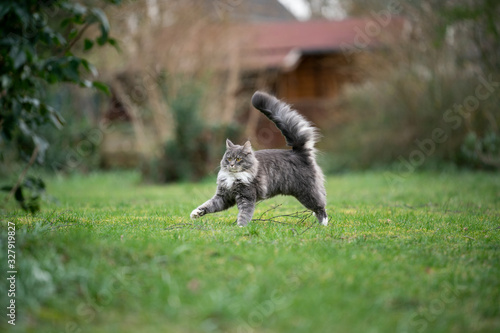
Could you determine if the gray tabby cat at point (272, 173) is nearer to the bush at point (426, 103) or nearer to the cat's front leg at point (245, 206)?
the cat's front leg at point (245, 206)

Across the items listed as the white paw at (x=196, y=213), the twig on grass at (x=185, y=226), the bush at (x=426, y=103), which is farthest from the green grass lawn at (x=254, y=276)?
the bush at (x=426, y=103)

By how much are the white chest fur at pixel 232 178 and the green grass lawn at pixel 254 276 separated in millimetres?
465

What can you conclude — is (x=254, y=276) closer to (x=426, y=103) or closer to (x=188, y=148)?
(x=188, y=148)

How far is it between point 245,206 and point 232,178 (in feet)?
1.19

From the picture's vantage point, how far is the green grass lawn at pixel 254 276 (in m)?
3.12

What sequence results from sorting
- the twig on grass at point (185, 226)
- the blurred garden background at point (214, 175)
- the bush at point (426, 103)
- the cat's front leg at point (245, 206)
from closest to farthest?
1. the blurred garden background at point (214, 175)
2. the twig on grass at point (185, 226)
3. the cat's front leg at point (245, 206)
4. the bush at point (426, 103)

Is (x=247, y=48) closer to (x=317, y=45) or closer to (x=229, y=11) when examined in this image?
(x=229, y=11)

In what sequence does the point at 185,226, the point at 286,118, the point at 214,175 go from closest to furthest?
the point at 185,226, the point at 286,118, the point at 214,175

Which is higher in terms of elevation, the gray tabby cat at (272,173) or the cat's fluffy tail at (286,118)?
the cat's fluffy tail at (286,118)

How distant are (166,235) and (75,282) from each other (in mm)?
1504

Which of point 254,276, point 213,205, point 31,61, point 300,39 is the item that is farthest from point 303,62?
point 254,276

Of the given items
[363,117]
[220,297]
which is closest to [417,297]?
[220,297]

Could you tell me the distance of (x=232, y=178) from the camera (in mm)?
5887

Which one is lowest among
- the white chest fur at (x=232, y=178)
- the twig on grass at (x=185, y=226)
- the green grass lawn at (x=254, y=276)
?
the green grass lawn at (x=254, y=276)
